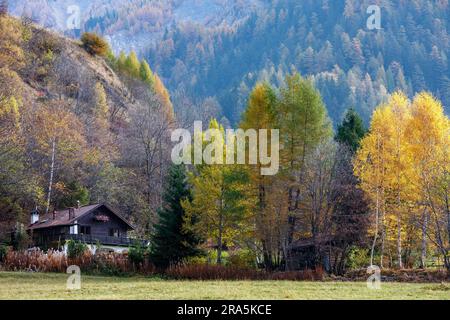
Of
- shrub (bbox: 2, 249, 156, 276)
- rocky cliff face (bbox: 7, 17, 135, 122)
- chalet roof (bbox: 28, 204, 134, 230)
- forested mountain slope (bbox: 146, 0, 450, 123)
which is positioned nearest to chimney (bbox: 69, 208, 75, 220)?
chalet roof (bbox: 28, 204, 134, 230)

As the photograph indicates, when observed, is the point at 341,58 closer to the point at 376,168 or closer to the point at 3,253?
the point at 376,168

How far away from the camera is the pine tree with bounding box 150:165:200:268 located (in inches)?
1357

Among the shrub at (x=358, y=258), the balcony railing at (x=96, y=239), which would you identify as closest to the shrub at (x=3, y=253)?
the balcony railing at (x=96, y=239)

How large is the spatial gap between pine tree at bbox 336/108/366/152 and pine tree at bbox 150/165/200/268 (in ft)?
37.1

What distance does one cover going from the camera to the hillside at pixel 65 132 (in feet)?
156

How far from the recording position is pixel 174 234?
114 ft

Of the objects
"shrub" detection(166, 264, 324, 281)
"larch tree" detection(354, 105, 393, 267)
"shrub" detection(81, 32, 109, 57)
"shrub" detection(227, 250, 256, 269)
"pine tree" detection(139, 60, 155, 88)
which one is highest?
"shrub" detection(81, 32, 109, 57)

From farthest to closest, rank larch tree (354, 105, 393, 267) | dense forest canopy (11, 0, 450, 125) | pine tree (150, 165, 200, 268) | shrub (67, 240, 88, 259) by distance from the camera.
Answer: dense forest canopy (11, 0, 450, 125)
shrub (67, 240, 88, 259)
pine tree (150, 165, 200, 268)
larch tree (354, 105, 393, 267)

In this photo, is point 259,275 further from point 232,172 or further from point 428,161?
point 428,161

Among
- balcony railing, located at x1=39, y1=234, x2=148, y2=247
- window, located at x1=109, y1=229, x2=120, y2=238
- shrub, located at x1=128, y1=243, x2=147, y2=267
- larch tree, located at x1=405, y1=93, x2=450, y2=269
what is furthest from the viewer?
window, located at x1=109, y1=229, x2=120, y2=238

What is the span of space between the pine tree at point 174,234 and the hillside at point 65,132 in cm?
1344

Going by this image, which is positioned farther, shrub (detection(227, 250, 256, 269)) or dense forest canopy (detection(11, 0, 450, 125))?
dense forest canopy (detection(11, 0, 450, 125))

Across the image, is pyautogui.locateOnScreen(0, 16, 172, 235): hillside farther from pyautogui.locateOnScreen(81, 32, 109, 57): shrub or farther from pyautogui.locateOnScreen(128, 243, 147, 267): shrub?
pyautogui.locateOnScreen(128, 243, 147, 267): shrub

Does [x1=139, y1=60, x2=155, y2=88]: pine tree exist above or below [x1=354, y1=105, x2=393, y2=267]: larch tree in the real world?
above
